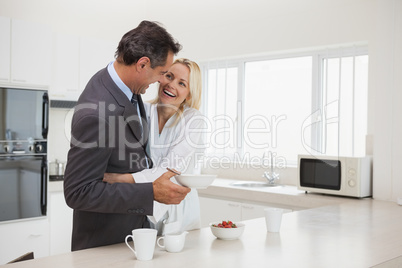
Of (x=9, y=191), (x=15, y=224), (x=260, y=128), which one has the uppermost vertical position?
(x=260, y=128)

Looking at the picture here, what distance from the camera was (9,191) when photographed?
3719mm

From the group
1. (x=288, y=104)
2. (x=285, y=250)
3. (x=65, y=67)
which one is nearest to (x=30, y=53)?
(x=65, y=67)

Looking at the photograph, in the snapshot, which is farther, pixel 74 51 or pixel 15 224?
pixel 74 51

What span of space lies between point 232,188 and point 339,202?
923 mm

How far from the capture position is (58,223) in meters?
4.12

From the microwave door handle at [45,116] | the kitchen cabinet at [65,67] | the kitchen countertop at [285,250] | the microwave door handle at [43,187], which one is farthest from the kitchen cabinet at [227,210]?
the kitchen cabinet at [65,67]

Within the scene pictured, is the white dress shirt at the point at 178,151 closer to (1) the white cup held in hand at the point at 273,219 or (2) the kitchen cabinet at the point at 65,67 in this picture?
(1) the white cup held in hand at the point at 273,219

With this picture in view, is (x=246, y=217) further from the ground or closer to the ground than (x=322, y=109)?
closer to the ground

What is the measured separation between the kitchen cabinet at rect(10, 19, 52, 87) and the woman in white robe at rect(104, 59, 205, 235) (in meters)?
1.95

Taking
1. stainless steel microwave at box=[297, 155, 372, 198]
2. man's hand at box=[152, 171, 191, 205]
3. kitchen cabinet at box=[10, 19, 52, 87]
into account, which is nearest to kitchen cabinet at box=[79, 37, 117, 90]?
kitchen cabinet at box=[10, 19, 52, 87]

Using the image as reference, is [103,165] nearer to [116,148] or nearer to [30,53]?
[116,148]

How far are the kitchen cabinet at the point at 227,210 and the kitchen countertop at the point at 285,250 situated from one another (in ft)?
3.97

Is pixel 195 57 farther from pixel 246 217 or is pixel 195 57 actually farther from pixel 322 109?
pixel 246 217

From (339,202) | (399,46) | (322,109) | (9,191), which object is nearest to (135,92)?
(339,202)
